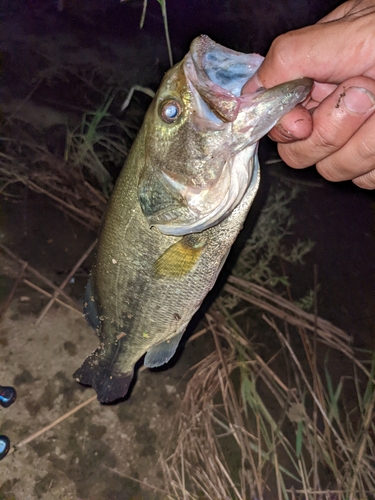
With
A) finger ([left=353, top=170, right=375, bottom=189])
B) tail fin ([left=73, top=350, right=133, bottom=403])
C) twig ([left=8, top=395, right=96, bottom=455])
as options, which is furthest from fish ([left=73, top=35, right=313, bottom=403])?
twig ([left=8, top=395, right=96, bottom=455])

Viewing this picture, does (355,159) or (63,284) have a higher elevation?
(355,159)

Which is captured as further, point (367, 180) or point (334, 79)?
point (367, 180)

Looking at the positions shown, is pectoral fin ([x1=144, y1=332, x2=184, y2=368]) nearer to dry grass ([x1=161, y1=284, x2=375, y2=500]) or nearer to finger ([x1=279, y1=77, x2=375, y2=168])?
finger ([x1=279, y1=77, x2=375, y2=168])

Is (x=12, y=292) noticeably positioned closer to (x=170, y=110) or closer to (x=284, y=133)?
(x=170, y=110)

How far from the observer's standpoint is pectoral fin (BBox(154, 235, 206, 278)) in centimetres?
164

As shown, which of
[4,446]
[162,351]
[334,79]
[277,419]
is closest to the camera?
[334,79]

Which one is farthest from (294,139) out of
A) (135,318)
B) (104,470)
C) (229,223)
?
(104,470)

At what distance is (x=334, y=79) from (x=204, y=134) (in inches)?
20.6

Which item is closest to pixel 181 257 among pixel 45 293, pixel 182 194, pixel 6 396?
pixel 182 194

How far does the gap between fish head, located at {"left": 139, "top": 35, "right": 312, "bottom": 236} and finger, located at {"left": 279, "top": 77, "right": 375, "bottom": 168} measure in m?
0.19

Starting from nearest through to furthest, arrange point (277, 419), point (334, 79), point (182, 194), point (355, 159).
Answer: point (334, 79) < point (182, 194) < point (355, 159) < point (277, 419)

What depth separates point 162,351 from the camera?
82.3 inches

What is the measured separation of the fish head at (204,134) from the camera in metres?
1.30

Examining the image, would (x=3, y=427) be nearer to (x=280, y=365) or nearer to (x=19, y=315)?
(x=19, y=315)
